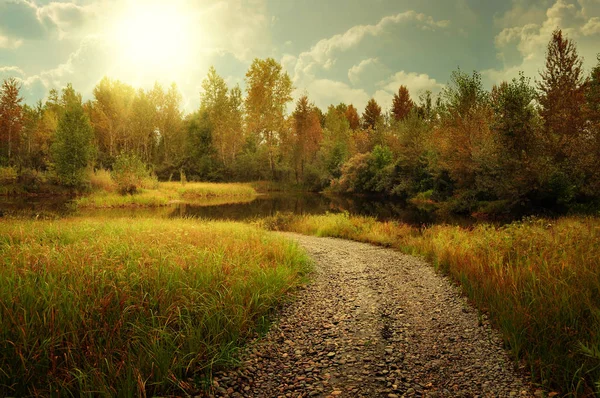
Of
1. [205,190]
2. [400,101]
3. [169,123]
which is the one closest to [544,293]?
[205,190]

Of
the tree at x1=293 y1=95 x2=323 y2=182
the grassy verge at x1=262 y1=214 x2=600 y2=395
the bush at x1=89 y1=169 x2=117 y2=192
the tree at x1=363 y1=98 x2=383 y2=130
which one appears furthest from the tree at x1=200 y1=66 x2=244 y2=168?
the grassy verge at x1=262 y1=214 x2=600 y2=395

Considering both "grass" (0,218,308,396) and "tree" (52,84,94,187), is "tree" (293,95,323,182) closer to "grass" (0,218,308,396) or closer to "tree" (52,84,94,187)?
"tree" (52,84,94,187)

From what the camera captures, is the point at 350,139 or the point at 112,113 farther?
the point at 350,139

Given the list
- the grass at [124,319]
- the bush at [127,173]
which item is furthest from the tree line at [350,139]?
the grass at [124,319]

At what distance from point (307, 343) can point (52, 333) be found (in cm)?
286

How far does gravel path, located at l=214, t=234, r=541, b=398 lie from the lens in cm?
344

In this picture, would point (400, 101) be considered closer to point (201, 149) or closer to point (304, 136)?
point (304, 136)

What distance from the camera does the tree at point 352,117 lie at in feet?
218

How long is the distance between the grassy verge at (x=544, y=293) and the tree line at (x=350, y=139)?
49.7ft

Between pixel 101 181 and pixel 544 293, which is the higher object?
pixel 101 181

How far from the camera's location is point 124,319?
395 cm

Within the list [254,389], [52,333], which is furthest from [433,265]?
[52,333]

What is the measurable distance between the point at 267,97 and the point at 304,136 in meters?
7.00

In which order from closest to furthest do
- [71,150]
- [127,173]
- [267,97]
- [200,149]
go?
[127,173] → [71,150] → [267,97] → [200,149]
